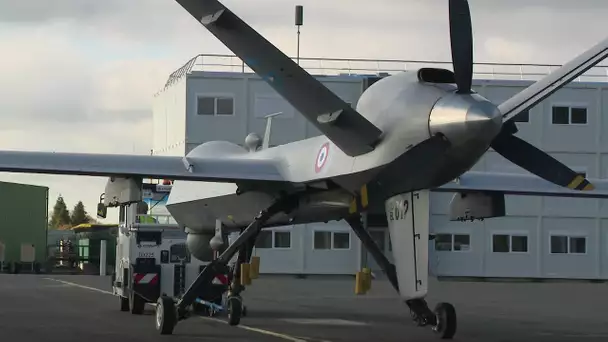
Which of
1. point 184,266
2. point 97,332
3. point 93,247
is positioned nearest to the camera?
point 97,332

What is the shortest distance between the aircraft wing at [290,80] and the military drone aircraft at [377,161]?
1 centimetres

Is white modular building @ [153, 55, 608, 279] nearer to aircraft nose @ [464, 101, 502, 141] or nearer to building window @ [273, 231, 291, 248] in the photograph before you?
building window @ [273, 231, 291, 248]

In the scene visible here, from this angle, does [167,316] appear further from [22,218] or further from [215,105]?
[22,218]

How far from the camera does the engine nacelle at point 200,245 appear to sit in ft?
68.8

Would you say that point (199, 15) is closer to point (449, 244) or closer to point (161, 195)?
point (161, 195)

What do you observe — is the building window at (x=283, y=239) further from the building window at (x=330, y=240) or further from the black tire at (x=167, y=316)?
the black tire at (x=167, y=316)

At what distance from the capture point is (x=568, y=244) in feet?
170

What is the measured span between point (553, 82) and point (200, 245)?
9044 mm

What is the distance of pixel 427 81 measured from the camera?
44.4ft

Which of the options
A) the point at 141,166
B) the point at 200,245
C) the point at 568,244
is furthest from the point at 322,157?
the point at 568,244

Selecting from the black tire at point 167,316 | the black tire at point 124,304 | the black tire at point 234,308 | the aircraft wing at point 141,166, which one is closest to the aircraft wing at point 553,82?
the aircraft wing at point 141,166

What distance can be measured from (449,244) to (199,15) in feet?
129

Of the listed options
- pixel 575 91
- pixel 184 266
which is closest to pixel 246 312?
pixel 184 266

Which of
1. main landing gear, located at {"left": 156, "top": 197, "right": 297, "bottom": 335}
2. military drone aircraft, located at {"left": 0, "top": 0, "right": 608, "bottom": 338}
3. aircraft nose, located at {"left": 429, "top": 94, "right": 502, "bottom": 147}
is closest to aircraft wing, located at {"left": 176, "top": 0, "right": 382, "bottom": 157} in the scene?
military drone aircraft, located at {"left": 0, "top": 0, "right": 608, "bottom": 338}
